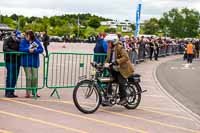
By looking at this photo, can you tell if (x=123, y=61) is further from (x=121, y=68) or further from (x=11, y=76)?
(x=11, y=76)

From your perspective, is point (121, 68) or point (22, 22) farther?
point (22, 22)

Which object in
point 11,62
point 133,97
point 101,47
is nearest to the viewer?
point 133,97

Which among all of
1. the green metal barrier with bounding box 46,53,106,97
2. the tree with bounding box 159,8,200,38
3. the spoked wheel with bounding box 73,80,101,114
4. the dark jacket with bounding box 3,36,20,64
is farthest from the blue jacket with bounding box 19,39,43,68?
the tree with bounding box 159,8,200,38

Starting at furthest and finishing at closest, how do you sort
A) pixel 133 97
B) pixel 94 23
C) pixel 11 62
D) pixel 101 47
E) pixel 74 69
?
pixel 94 23 < pixel 74 69 < pixel 101 47 < pixel 11 62 < pixel 133 97

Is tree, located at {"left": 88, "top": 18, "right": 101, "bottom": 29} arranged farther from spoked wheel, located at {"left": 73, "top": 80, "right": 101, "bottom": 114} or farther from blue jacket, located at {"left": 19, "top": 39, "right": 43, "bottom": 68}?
spoked wheel, located at {"left": 73, "top": 80, "right": 101, "bottom": 114}

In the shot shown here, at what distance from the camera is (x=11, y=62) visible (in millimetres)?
12289

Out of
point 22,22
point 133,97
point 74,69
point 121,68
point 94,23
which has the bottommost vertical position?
point 133,97

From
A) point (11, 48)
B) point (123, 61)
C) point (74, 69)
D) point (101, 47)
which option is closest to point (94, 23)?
point (74, 69)

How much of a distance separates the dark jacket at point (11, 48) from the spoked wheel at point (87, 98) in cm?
241

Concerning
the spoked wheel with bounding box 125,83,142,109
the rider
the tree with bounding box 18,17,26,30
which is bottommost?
the spoked wheel with bounding box 125,83,142,109

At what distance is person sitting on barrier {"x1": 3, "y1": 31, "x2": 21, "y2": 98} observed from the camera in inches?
484

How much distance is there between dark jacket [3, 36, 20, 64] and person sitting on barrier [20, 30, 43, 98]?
5.5 inches

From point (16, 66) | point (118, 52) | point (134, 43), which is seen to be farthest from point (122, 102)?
point (134, 43)

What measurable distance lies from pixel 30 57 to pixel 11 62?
0.46 m
